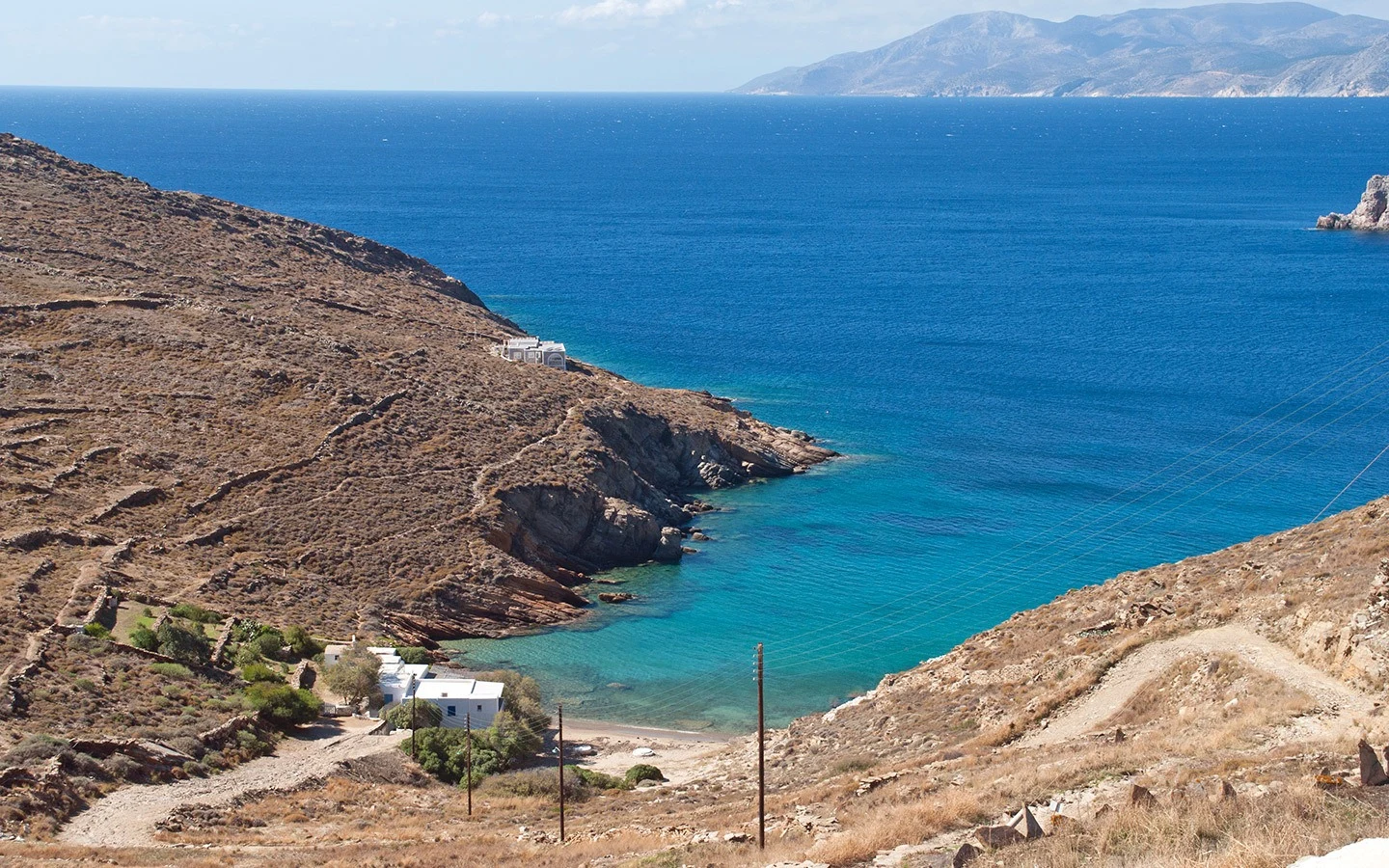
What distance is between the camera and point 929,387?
8281cm

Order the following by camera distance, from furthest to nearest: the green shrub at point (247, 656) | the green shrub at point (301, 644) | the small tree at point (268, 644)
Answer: the green shrub at point (301, 644)
the small tree at point (268, 644)
the green shrub at point (247, 656)

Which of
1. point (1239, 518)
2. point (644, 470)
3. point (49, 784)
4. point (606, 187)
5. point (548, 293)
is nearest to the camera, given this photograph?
point (49, 784)

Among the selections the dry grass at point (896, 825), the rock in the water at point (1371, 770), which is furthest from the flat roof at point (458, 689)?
the rock in the water at point (1371, 770)

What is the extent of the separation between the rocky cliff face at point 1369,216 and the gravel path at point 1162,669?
417 feet

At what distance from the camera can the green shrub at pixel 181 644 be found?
1527 inches

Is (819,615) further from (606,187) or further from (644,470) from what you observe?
(606,187)

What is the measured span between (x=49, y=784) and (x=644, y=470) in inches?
1481

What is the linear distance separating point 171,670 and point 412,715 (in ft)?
21.5

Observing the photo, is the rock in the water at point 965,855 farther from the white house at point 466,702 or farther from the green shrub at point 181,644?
the green shrub at point 181,644

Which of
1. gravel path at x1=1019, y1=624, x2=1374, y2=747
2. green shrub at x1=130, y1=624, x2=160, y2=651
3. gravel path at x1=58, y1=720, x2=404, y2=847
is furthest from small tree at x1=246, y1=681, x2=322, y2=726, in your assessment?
gravel path at x1=1019, y1=624, x2=1374, y2=747

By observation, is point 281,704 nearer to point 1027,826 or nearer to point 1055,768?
point 1055,768

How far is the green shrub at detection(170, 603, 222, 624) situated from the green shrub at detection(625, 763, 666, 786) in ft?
49.5

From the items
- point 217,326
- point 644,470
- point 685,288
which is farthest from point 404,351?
point 685,288

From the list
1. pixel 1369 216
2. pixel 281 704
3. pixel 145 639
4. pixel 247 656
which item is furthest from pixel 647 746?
pixel 1369 216
